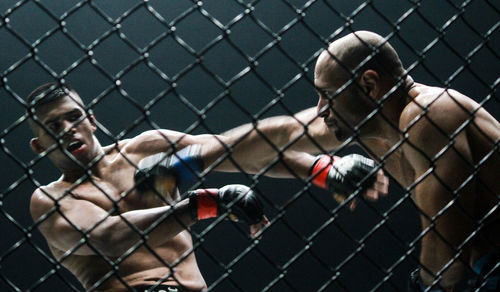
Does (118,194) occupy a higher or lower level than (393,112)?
higher

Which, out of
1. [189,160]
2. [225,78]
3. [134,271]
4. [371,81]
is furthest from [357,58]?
[225,78]

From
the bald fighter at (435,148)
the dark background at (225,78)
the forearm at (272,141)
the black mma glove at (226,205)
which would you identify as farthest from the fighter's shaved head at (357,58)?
the dark background at (225,78)

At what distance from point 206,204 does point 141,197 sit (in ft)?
1.28

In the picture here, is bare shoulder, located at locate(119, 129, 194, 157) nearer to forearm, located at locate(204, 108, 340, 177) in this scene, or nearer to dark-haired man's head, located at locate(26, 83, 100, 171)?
dark-haired man's head, located at locate(26, 83, 100, 171)

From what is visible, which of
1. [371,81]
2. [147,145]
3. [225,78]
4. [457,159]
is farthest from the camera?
[225,78]

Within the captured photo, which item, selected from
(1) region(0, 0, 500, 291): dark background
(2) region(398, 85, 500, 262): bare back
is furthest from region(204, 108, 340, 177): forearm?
(1) region(0, 0, 500, 291): dark background

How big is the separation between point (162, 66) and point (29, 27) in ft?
2.43

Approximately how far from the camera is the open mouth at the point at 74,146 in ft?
6.61

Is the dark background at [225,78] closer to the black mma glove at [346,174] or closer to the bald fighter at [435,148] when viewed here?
the black mma glove at [346,174]

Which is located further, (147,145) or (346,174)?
(147,145)

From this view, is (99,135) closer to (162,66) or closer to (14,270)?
(162,66)

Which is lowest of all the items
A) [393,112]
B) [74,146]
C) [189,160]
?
[393,112]

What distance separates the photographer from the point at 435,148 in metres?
1.23

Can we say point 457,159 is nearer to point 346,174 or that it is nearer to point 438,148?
point 438,148
